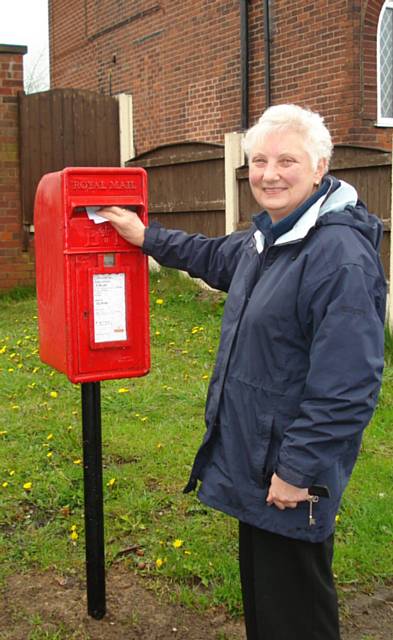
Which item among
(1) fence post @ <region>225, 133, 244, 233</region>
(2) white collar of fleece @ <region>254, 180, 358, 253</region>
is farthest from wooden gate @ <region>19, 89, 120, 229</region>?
(2) white collar of fleece @ <region>254, 180, 358, 253</region>

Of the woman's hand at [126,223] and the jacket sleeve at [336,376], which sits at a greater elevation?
the woman's hand at [126,223]

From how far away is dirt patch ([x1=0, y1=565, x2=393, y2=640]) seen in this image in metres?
3.14

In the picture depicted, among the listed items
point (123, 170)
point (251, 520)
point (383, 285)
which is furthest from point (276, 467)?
point (123, 170)

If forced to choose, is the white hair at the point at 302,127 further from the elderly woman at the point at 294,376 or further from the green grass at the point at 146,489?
the green grass at the point at 146,489

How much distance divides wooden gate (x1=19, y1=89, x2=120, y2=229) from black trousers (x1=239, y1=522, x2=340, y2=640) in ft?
25.2

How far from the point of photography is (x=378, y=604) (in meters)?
3.34

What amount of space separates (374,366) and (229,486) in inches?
23.6

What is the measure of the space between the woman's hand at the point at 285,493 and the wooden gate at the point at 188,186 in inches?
257

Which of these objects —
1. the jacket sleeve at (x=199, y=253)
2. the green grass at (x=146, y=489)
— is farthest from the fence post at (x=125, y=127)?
the jacket sleeve at (x=199, y=253)

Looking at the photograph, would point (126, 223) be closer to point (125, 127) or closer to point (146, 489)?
point (146, 489)

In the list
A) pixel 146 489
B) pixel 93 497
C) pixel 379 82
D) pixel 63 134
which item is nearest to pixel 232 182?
pixel 63 134

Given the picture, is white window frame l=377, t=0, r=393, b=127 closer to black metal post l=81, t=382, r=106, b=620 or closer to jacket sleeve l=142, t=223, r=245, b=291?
jacket sleeve l=142, t=223, r=245, b=291

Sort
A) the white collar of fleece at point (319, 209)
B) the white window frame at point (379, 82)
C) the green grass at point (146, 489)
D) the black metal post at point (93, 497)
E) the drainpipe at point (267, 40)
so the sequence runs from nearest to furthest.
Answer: the white collar of fleece at point (319, 209) → the black metal post at point (93, 497) → the green grass at point (146, 489) → the white window frame at point (379, 82) → the drainpipe at point (267, 40)

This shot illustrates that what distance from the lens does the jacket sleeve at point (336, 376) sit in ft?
7.13
